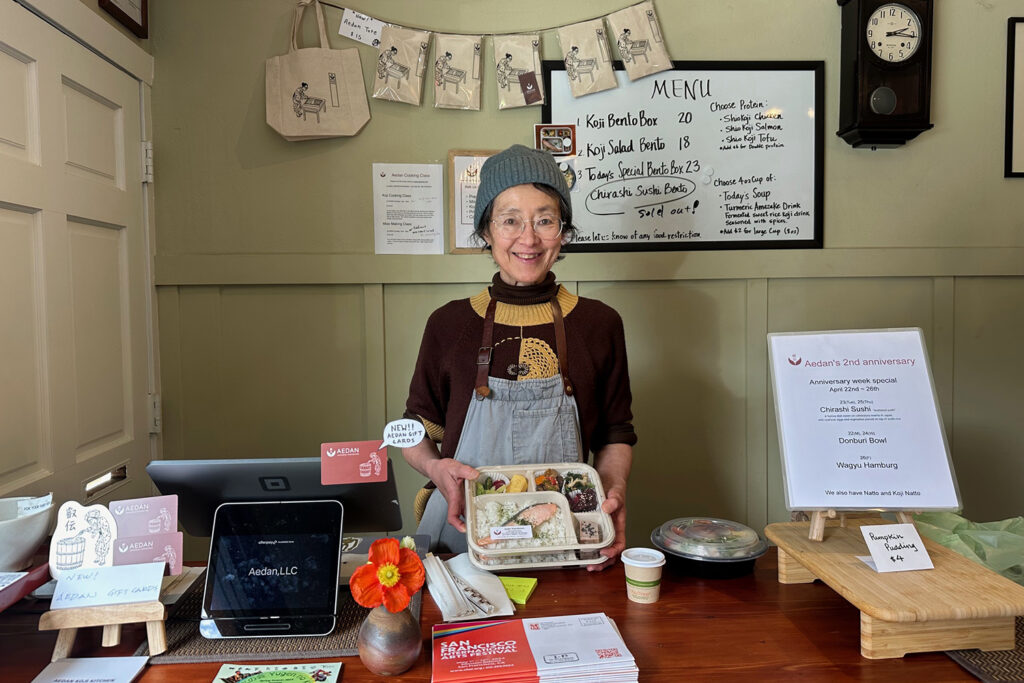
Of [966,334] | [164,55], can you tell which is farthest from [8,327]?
[966,334]

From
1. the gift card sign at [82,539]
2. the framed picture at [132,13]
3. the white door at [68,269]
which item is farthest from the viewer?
the framed picture at [132,13]

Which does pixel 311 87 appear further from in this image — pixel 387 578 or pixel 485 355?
pixel 387 578

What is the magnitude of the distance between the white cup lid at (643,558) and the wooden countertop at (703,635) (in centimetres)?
8

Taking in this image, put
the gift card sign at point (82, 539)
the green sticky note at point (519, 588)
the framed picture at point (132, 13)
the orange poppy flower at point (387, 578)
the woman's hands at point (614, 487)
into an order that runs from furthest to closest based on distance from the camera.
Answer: the framed picture at point (132, 13) < the woman's hands at point (614, 487) < the green sticky note at point (519, 588) < the gift card sign at point (82, 539) < the orange poppy flower at point (387, 578)

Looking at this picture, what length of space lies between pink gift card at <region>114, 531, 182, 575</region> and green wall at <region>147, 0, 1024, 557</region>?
1.26 m

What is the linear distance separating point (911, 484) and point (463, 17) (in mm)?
1958

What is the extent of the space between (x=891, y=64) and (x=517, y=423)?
5.77 feet

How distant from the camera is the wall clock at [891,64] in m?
2.25

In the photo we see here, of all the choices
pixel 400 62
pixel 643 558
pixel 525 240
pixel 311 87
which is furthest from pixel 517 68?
pixel 643 558

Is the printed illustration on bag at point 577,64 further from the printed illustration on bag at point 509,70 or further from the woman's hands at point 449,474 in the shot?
the woman's hands at point 449,474

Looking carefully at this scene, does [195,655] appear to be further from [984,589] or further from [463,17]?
[463,17]

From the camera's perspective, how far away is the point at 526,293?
5.79 feet

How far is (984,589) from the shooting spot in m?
1.08

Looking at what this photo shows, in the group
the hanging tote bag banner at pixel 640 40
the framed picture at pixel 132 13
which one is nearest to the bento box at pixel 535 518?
the hanging tote bag banner at pixel 640 40
